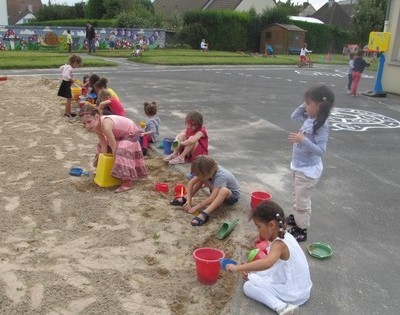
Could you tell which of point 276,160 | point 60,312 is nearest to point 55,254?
point 60,312

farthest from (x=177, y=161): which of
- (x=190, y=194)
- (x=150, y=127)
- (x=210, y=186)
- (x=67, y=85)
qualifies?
(x=67, y=85)

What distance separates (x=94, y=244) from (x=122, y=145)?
167 centimetres

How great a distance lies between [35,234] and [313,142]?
2.85 meters

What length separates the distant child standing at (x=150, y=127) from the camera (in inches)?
286

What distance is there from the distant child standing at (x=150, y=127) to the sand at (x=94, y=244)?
0.63m

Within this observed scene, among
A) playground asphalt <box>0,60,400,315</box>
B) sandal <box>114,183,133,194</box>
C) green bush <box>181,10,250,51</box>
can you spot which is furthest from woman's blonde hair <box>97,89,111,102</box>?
green bush <box>181,10,250,51</box>

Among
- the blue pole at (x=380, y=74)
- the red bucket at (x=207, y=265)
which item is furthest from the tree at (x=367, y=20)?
the red bucket at (x=207, y=265)

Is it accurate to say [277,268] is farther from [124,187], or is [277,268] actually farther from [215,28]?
[215,28]

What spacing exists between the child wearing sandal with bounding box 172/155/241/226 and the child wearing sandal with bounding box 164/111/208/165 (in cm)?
122

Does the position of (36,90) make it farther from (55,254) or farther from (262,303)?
(262,303)

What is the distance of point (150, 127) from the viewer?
24.4ft

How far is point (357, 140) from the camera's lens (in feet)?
27.8

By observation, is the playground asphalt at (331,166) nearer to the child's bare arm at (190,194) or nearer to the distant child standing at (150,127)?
the child's bare arm at (190,194)

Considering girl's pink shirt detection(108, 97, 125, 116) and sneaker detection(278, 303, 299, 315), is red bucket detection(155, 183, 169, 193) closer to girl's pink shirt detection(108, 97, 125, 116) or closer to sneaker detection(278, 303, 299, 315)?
girl's pink shirt detection(108, 97, 125, 116)
